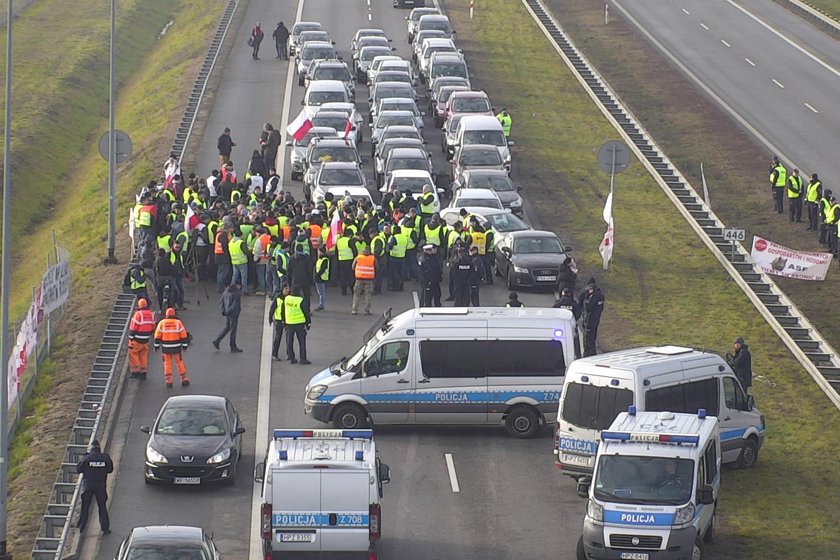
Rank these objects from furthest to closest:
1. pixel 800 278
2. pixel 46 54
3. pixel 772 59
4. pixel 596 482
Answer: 1. pixel 46 54
2. pixel 772 59
3. pixel 800 278
4. pixel 596 482

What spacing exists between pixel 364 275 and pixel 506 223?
665 centimetres

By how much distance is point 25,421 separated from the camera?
31.5 metres

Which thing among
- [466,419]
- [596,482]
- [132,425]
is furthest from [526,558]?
[132,425]

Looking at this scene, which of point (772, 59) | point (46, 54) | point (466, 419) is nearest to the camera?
point (466, 419)

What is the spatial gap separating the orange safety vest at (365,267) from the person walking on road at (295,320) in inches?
121

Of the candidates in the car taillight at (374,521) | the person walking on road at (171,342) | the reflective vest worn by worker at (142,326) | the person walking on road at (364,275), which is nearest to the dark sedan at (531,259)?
the person walking on road at (364,275)

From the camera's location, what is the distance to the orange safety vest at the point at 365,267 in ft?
117

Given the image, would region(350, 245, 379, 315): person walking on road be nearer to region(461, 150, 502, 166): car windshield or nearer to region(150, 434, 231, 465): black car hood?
region(150, 434, 231, 465): black car hood

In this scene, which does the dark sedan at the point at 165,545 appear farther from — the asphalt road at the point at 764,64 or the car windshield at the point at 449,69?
the car windshield at the point at 449,69

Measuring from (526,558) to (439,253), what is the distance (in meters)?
13.9

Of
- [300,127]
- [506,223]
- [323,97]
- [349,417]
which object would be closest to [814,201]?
[506,223]

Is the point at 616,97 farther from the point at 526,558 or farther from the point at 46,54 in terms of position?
the point at 526,558

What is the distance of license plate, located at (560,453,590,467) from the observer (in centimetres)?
2623

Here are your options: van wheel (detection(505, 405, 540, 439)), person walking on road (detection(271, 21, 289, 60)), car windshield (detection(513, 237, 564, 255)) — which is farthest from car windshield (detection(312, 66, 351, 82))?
van wheel (detection(505, 405, 540, 439))
